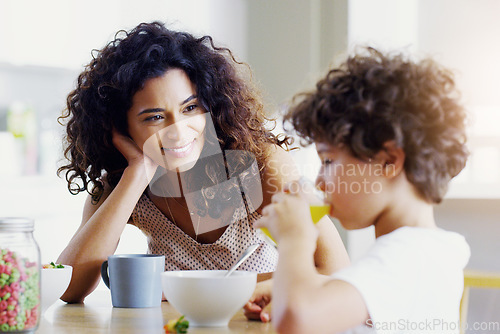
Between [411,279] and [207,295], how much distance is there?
31cm

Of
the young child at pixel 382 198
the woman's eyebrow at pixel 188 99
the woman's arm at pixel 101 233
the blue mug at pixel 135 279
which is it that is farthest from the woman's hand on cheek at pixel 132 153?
the young child at pixel 382 198

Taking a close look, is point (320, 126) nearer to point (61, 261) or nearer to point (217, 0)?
point (61, 261)

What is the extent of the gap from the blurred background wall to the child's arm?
5.64 ft

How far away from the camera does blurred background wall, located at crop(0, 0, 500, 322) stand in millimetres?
2619

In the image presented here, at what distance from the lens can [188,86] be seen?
1614mm

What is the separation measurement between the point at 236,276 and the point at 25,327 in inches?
12.8

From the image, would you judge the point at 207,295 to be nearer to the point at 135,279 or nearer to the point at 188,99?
the point at 135,279

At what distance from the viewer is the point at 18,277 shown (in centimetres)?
92

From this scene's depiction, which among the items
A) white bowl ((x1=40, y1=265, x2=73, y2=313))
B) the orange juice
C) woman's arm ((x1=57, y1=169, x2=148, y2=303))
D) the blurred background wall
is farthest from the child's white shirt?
the blurred background wall

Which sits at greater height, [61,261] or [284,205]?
[284,205]

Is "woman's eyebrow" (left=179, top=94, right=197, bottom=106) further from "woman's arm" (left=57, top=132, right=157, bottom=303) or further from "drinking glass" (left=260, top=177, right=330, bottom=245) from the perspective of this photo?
"drinking glass" (left=260, top=177, right=330, bottom=245)

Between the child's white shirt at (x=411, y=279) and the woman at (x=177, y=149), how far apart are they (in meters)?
0.61

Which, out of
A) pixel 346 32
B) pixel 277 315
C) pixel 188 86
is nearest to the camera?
pixel 277 315

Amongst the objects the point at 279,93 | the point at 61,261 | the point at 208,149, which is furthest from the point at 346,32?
the point at 61,261
